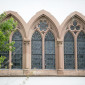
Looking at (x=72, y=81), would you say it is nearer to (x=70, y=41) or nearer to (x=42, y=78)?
(x=42, y=78)

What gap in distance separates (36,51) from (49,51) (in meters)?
0.62

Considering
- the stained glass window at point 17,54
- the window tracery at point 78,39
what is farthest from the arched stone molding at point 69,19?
the stained glass window at point 17,54

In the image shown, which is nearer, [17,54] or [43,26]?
[17,54]

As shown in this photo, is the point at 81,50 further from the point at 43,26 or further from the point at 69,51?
the point at 43,26

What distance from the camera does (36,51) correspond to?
7.91 metres

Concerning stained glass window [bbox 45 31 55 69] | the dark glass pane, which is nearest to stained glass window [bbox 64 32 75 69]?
stained glass window [bbox 45 31 55 69]

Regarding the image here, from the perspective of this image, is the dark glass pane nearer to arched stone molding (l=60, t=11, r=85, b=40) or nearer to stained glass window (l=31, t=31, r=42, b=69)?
stained glass window (l=31, t=31, r=42, b=69)

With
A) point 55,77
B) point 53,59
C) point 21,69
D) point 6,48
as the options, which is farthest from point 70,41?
point 6,48

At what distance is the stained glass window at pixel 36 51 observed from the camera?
25.8 ft

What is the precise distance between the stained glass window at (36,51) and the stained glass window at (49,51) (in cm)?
29

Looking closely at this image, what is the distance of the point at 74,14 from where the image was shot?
25.6 ft

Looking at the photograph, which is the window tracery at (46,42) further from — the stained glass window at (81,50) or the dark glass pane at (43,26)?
the stained glass window at (81,50)

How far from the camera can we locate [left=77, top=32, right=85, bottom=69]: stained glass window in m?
7.90

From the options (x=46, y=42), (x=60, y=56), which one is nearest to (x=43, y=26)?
(x=46, y=42)
